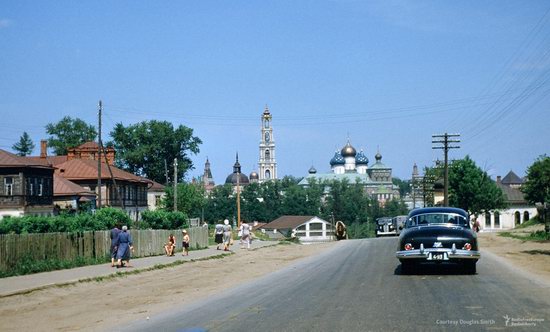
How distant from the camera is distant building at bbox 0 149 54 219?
181 feet

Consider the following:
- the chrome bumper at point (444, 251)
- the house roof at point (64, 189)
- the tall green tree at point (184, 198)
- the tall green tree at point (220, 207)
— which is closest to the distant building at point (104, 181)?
the house roof at point (64, 189)

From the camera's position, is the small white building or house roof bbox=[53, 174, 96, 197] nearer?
house roof bbox=[53, 174, 96, 197]

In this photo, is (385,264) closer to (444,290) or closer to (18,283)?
(444,290)

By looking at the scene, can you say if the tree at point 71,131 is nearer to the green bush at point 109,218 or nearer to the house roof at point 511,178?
the green bush at point 109,218

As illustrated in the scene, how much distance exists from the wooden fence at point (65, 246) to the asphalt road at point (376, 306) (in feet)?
28.2

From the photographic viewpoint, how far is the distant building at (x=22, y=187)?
5528 centimetres

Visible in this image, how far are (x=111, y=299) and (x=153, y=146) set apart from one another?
8788cm

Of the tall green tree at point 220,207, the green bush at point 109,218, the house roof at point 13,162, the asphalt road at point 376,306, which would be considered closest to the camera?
the asphalt road at point 376,306

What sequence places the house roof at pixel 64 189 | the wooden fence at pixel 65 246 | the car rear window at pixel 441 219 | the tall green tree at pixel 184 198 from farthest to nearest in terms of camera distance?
the tall green tree at pixel 184 198 < the house roof at pixel 64 189 < the wooden fence at pixel 65 246 < the car rear window at pixel 441 219

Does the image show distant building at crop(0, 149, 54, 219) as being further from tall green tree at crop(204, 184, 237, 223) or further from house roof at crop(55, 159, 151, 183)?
tall green tree at crop(204, 184, 237, 223)

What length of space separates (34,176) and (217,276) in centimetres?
3788

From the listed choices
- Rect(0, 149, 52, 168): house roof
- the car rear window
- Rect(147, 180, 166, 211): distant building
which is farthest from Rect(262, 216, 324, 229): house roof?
the car rear window

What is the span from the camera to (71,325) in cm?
1270

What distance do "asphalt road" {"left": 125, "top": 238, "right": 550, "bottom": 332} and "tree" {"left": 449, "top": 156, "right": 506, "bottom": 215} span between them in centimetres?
6373
